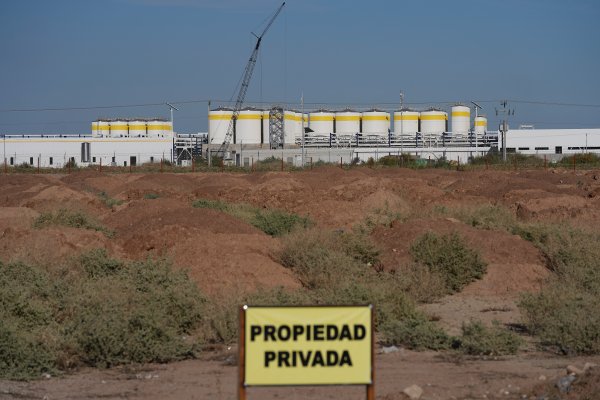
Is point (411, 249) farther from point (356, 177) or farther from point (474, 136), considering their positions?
point (474, 136)

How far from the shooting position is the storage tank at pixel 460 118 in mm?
102188

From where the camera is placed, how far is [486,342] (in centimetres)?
1466

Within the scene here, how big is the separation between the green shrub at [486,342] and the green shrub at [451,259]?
561 centimetres

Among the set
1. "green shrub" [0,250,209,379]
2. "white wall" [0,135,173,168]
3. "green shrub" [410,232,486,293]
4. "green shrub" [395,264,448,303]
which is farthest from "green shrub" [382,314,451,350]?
"white wall" [0,135,173,168]

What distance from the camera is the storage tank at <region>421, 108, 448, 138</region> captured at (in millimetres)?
101688

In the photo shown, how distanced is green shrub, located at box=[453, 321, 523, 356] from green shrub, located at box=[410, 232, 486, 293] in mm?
5609

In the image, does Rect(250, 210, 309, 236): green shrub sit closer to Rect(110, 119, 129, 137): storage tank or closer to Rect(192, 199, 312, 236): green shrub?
Rect(192, 199, 312, 236): green shrub

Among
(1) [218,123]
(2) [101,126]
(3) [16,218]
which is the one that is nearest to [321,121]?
(1) [218,123]

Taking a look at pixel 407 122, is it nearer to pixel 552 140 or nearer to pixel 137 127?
pixel 552 140

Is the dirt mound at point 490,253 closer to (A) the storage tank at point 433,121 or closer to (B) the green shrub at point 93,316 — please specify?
(B) the green shrub at point 93,316

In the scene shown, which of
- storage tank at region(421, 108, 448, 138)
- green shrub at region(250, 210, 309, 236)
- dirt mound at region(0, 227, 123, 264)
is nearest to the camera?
dirt mound at region(0, 227, 123, 264)

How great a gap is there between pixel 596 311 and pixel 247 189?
106ft

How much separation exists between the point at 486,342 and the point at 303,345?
760 cm

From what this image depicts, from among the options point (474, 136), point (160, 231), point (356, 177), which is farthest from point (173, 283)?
point (474, 136)
